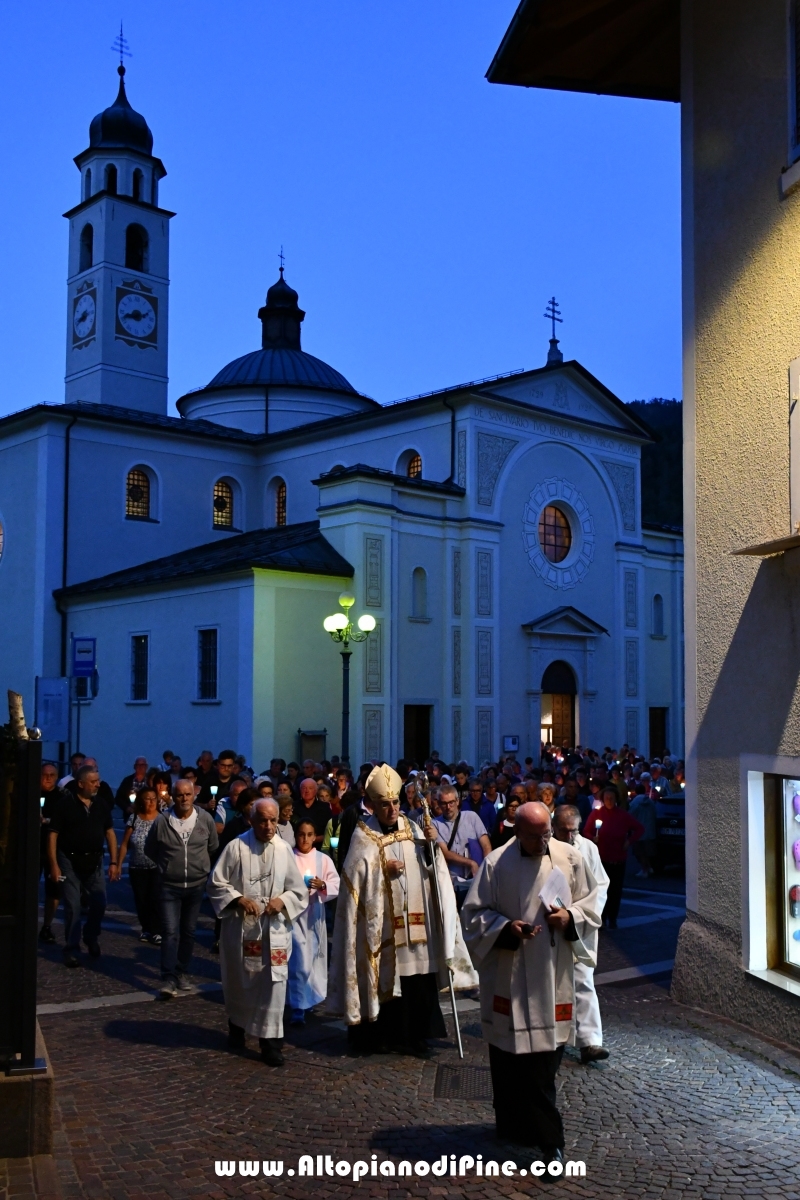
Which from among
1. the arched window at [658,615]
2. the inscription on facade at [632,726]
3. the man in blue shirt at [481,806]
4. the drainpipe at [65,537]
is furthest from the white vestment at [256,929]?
the arched window at [658,615]

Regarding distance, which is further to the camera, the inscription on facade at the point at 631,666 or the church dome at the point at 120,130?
the church dome at the point at 120,130

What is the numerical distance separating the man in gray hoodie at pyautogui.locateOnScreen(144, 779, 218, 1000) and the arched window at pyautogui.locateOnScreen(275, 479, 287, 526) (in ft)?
93.6

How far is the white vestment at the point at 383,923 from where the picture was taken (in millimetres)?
7840

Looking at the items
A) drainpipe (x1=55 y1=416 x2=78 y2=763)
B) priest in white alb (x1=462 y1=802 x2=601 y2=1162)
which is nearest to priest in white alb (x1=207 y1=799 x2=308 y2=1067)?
priest in white alb (x1=462 y1=802 x2=601 y2=1162)

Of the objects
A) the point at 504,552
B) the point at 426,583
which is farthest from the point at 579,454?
the point at 426,583

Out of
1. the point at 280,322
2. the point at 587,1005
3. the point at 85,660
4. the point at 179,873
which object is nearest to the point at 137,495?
the point at 280,322

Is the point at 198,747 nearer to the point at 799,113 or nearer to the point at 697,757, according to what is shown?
the point at 697,757

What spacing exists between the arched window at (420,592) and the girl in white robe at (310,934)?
21608 mm

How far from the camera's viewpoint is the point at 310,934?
9070 mm

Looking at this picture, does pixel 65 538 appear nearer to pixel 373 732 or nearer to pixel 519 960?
pixel 373 732

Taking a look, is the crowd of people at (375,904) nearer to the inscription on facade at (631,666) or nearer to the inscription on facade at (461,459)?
the inscription on facade at (461,459)

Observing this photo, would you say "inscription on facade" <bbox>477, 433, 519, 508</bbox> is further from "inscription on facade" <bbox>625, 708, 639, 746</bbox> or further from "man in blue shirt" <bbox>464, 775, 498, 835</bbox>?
"man in blue shirt" <bbox>464, 775, 498, 835</bbox>

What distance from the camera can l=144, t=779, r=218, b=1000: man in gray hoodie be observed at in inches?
383

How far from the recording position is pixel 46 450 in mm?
33594
